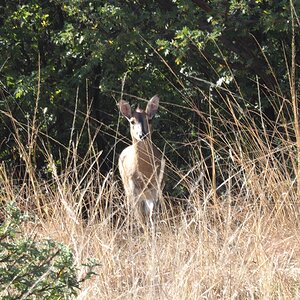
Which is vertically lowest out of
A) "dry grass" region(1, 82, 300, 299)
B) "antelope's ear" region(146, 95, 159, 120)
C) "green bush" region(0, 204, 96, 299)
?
"antelope's ear" region(146, 95, 159, 120)

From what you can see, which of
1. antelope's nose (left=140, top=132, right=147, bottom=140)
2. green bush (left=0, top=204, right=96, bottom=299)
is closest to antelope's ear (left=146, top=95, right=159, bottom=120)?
antelope's nose (left=140, top=132, right=147, bottom=140)

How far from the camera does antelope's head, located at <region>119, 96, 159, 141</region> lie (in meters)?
8.46

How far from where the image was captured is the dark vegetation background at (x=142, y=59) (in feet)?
24.5

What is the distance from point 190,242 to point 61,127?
5.23 metres

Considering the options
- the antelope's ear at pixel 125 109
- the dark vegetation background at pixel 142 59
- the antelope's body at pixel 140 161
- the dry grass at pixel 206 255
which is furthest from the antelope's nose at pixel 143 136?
the dry grass at pixel 206 255

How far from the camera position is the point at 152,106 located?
28.1 feet

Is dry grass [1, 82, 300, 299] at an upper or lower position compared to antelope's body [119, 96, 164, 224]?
upper

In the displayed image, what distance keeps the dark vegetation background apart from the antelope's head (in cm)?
18

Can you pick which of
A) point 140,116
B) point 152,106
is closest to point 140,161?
point 140,116

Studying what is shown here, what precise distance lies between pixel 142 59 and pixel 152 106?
62cm

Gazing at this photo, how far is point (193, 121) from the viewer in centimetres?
946

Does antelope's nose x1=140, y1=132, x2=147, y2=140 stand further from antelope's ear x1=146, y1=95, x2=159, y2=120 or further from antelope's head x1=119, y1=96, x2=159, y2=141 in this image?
antelope's ear x1=146, y1=95, x2=159, y2=120

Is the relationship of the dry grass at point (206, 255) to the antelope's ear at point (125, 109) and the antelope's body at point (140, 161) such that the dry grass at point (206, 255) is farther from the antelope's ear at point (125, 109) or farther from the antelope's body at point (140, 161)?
the antelope's ear at point (125, 109)

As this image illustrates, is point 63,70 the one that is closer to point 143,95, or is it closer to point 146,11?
point 143,95
